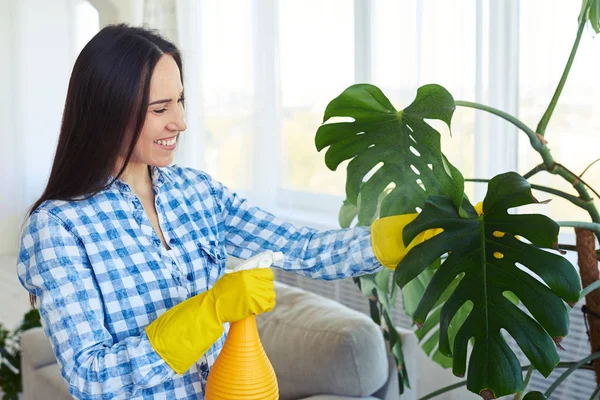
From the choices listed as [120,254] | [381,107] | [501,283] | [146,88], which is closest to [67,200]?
[120,254]

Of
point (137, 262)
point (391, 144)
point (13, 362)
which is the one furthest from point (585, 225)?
point (13, 362)

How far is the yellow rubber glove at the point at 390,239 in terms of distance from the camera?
1.29 metres

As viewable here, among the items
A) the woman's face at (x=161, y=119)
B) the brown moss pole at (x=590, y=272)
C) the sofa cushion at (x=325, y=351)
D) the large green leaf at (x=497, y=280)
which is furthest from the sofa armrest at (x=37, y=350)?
the brown moss pole at (x=590, y=272)

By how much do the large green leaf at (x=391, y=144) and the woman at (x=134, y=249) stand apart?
10 centimetres

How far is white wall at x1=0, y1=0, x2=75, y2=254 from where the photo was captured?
3.66m

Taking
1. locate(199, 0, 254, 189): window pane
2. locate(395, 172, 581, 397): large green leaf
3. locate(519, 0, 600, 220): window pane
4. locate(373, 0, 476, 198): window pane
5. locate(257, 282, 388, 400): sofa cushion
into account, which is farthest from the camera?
locate(199, 0, 254, 189): window pane

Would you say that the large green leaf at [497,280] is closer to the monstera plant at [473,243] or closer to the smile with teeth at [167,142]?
the monstera plant at [473,243]

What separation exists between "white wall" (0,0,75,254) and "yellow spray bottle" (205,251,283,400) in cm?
287

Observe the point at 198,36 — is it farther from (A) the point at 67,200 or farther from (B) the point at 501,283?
(B) the point at 501,283

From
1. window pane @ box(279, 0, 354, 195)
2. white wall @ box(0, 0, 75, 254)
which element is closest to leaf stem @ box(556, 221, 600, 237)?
window pane @ box(279, 0, 354, 195)

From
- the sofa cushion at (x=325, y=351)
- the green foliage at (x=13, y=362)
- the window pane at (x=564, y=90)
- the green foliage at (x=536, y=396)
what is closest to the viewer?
the green foliage at (x=536, y=396)

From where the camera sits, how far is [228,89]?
327 cm

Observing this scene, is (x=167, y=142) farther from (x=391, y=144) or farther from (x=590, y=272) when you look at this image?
(x=590, y=272)

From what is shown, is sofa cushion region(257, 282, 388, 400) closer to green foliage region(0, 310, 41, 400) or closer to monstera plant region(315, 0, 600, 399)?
monstera plant region(315, 0, 600, 399)
